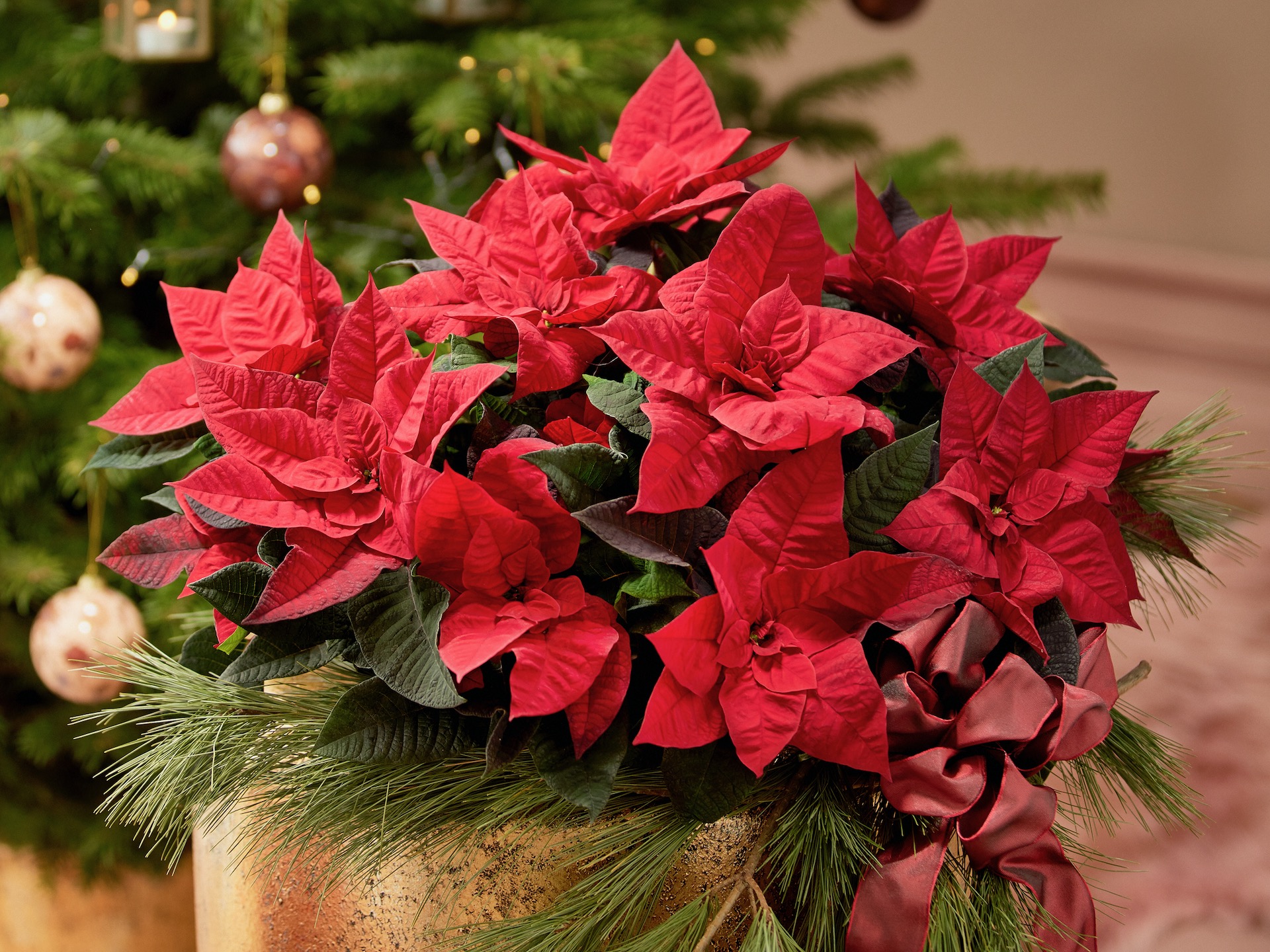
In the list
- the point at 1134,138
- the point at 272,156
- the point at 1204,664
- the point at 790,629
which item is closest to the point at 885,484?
the point at 790,629

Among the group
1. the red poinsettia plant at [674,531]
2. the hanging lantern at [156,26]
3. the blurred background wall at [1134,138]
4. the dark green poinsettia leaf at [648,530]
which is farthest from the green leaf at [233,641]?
the blurred background wall at [1134,138]

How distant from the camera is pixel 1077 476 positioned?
0.29m

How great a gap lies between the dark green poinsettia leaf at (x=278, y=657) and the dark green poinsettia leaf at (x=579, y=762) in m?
0.06

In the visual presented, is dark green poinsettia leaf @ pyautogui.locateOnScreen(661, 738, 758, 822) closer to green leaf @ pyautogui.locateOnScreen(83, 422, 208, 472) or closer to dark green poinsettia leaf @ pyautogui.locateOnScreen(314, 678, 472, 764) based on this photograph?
dark green poinsettia leaf @ pyautogui.locateOnScreen(314, 678, 472, 764)

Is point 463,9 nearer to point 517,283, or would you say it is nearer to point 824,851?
point 517,283

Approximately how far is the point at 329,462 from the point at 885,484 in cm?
14

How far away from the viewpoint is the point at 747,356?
28 cm

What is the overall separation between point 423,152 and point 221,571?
2.25 ft

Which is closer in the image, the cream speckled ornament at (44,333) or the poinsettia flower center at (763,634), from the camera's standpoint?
the poinsettia flower center at (763,634)

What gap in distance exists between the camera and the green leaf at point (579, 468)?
257 mm

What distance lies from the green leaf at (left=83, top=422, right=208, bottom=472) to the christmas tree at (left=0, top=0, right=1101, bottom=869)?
386mm

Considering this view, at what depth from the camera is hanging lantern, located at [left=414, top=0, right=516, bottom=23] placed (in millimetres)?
778

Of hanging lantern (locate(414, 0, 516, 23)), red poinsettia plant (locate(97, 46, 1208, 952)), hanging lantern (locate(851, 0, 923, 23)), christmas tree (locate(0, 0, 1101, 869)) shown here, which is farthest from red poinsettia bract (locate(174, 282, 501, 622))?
hanging lantern (locate(851, 0, 923, 23))

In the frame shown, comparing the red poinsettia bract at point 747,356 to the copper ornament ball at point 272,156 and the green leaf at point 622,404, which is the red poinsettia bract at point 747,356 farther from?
the copper ornament ball at point 272,156
